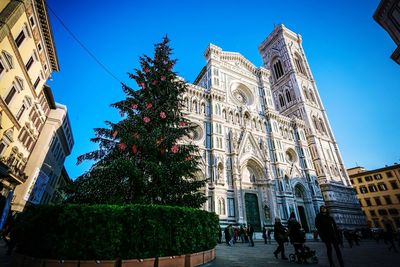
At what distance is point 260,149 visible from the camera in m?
25.8

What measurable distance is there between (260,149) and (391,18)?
17.1 m

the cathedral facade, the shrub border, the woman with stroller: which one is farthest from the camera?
the cathedral facade

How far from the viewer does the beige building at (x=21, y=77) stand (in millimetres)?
14297

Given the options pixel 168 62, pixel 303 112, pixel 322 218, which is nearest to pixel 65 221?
pixel 322 218

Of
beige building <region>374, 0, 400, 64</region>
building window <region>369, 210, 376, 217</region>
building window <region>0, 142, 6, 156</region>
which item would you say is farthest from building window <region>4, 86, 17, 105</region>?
building window <region>369, 210, 376, 217</region>

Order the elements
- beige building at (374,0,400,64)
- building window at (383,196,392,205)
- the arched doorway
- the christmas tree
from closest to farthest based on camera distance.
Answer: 1. the christmas tree
2. beige building at (374,0,400,64)
3. the arched doorway
4. building window at (383,196,392,205)

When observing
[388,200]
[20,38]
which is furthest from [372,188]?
[20,38]

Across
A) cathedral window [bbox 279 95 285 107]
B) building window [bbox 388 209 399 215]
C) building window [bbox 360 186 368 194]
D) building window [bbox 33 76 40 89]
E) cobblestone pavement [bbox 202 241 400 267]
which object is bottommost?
cobblestone pavement [bbox 202 241 400 267]

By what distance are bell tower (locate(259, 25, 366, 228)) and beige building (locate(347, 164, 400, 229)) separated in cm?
2264

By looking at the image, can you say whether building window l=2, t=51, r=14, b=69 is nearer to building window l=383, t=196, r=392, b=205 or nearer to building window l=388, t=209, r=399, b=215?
building window l=388, t=209, r=399, b=215

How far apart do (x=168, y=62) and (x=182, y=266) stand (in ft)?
32.2

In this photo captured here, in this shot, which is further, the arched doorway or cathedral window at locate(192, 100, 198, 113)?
the arched doorway

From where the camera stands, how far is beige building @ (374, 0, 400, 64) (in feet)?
44.8

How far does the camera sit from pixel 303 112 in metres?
35.8
